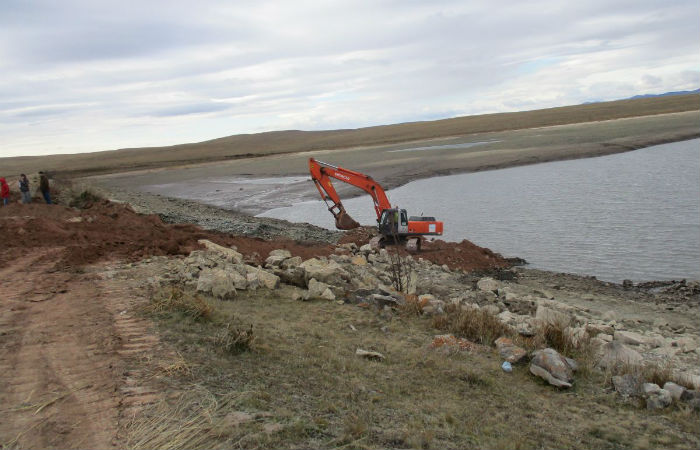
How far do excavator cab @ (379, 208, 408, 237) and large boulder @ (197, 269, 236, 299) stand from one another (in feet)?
25.0

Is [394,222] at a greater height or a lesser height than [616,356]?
greater

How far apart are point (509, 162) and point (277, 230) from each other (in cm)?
2465

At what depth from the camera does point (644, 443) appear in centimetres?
528

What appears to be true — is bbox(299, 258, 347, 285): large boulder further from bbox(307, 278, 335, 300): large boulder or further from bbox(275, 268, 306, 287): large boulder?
bbox(307, 278, 335, 300): large boulder

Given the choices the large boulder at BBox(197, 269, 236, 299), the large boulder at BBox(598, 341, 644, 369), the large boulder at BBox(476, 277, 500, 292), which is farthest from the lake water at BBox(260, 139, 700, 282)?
the large boulder at BBox(197, 269, 236, 299)

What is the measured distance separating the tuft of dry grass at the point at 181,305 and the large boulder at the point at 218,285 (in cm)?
109

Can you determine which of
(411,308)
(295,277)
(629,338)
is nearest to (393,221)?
(295,277)

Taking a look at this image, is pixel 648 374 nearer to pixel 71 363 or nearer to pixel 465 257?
pixel 71 363

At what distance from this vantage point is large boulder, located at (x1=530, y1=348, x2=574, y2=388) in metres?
6.58

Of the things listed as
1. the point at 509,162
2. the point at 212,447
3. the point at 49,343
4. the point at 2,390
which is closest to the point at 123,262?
the point at 49,343

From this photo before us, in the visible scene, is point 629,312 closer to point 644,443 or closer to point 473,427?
point 644,443

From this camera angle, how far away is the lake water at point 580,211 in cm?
1564

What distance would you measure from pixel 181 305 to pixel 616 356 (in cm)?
628

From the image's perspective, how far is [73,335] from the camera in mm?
7203
